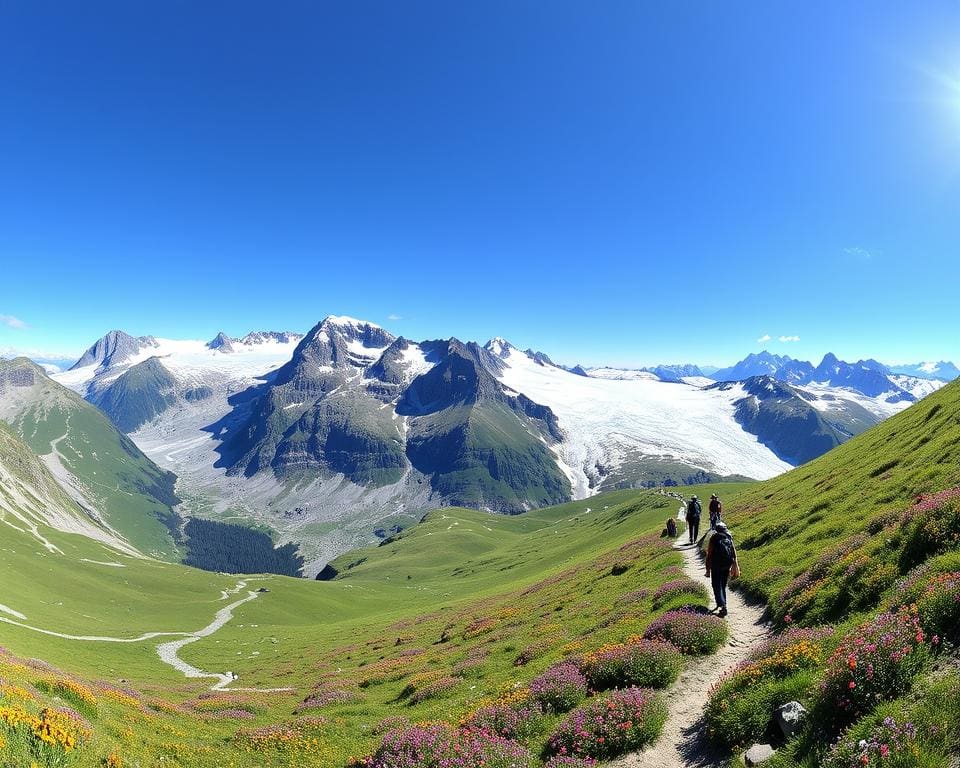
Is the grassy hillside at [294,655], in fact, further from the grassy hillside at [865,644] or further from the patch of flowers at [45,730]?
the grassy hillside at [865,644]

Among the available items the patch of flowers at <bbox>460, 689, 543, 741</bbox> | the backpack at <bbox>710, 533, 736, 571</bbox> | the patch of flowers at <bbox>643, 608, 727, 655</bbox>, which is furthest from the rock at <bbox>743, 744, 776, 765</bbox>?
the backpack at <bbox>710, 533, 736, 571</bbox>

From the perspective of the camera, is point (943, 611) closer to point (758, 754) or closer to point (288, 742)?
point (758, 754)

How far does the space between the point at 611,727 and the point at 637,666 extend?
355cm

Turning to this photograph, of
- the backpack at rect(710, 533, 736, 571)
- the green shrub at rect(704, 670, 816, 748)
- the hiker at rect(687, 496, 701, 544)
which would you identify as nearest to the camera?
the green shrub at rect(704, 670, 816, 748)

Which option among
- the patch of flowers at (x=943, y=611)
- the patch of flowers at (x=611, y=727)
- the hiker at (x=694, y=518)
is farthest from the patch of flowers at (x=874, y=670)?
the hiker at (x=694, y=518)

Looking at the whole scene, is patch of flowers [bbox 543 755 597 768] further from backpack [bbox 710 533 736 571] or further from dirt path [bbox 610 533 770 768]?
backpack [bbox 710 533 736 571]

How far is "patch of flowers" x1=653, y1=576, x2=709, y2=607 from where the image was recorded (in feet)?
82.0

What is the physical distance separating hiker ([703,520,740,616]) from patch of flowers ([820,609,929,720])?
34.0 feet

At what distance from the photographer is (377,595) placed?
142 metres

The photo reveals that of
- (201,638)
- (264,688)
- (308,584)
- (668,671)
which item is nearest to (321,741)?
(668,671)

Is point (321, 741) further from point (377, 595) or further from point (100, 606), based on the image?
point (377, 595)

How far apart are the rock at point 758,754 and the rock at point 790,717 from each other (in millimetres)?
493

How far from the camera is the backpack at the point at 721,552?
20734mm

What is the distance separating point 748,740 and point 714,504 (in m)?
25.2
